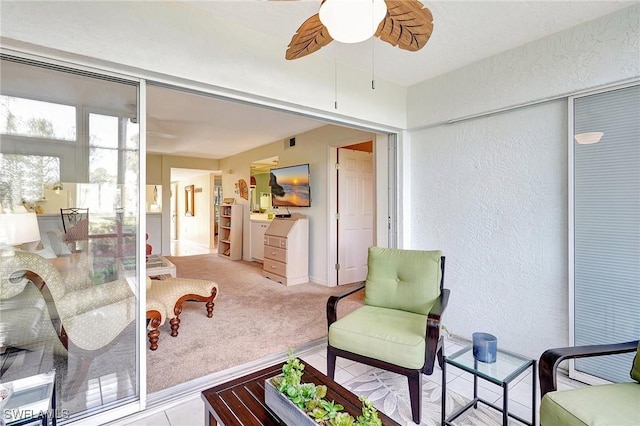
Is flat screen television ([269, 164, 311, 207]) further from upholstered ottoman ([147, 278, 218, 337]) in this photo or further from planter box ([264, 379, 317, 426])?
planter box ([264, 379, 317, 426])

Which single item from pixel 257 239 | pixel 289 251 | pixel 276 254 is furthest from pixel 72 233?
pixel 257 239

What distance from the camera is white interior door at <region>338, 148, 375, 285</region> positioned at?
15.6 ft

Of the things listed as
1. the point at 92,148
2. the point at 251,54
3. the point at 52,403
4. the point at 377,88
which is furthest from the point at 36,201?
the point at 377,88

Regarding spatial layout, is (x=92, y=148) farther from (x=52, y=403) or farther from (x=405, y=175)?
(x=405, y=175)

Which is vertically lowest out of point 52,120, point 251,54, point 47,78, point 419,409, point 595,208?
point 419,409

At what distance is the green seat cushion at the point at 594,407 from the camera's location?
3.81ft

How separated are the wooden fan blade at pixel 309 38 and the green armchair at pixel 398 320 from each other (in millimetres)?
1558

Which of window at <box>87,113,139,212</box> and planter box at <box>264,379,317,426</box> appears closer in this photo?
planter box at <box>264,379,317,426</box>

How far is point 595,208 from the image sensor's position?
2070 mm

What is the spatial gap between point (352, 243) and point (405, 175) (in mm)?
1915

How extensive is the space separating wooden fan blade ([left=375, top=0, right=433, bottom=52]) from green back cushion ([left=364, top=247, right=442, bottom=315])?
146 cm

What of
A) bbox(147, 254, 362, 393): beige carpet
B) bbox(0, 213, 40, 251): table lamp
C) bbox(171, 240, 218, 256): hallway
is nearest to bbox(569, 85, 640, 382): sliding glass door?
bbox(147, 254, 362, 393): beige carpet

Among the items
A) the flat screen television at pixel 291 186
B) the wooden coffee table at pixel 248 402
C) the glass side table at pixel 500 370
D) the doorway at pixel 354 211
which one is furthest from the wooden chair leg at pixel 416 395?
the flat screen television at pixel 291 186

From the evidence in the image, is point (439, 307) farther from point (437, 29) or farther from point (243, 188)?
point (243, 188)
